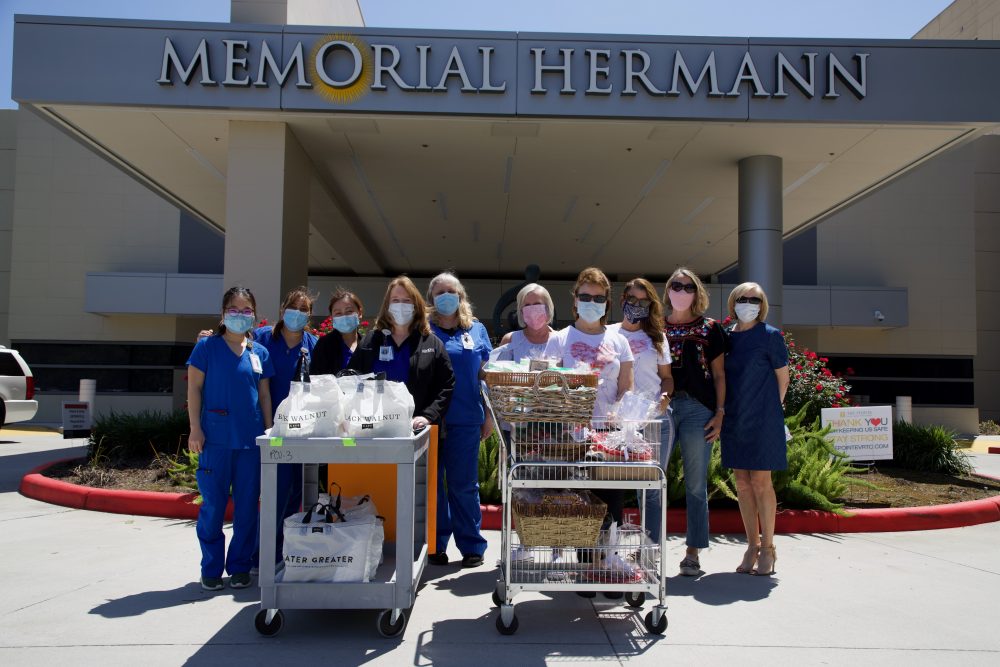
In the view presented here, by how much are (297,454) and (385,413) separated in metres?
0.53

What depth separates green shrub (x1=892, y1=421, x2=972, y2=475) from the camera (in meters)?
10.7

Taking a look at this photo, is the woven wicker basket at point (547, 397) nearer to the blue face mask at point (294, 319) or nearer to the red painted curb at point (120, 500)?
the blue face mask at point (294, 319)

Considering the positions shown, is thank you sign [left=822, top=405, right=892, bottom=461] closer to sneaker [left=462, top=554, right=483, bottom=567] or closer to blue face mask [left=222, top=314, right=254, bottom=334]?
sneaker [left=462, top=554, right=483, bottom=567]

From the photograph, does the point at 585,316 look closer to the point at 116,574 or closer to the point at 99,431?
the point at 116,574

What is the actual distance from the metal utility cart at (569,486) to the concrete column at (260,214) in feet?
23.9

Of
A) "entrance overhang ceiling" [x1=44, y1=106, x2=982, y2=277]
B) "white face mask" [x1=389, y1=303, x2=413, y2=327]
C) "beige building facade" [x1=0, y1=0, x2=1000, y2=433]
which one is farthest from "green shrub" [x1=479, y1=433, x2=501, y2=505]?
"beige building facade" [x1=0, y1=0, x2=1000, y2=433]

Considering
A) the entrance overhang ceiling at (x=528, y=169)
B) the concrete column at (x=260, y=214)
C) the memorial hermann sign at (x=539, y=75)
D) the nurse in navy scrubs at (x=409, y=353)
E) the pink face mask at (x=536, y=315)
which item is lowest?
the nurse in navy scrubs at (x=409, y=353)

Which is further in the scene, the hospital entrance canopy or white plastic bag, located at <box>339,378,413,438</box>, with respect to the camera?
the hospital entrance canopy

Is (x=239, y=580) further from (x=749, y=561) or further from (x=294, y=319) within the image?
(x=749, y=561)

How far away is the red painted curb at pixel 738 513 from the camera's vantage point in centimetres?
712

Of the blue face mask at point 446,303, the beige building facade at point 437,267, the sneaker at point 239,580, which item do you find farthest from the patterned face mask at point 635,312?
the beige building facade at point 437,267

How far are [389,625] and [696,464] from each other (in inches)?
99.6

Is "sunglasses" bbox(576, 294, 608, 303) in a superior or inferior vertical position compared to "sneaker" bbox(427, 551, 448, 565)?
superior

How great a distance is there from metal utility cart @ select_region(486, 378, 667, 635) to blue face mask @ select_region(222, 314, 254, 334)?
1.97 m
